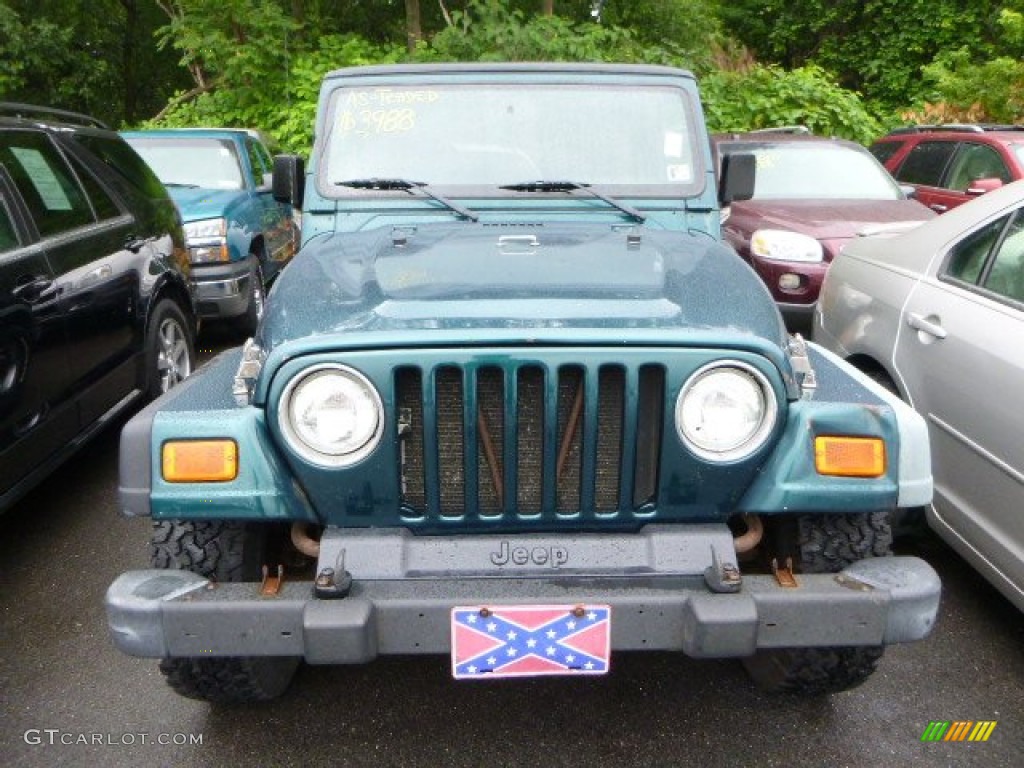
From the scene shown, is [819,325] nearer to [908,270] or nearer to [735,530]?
Answer: [908,270]

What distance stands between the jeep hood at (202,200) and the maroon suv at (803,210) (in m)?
3.63

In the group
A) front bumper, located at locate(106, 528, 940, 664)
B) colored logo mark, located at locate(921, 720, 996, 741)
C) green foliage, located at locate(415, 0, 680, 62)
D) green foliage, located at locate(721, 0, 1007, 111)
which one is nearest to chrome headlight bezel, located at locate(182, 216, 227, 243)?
front bumper, located at locate(106, 528, 940, 664)

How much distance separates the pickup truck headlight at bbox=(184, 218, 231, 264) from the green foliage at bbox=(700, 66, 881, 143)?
8.37 meters

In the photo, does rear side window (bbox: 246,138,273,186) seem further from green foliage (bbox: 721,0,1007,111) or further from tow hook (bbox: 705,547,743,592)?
green foliage (bbox: 721,0,1007,111)

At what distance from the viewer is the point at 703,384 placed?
2.10 m

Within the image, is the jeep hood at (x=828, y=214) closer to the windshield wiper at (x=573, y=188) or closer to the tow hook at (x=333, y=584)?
the windshield wiper at (x=573, y=188)

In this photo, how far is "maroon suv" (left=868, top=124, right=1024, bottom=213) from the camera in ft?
25.5

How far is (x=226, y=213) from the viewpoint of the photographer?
6602 millimetres

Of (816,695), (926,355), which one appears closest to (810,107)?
(926,355)

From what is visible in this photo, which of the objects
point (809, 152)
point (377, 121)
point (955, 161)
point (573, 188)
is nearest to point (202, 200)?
point (377, 121)

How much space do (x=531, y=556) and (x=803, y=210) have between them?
527 cm

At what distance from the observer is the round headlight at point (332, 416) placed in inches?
82.0

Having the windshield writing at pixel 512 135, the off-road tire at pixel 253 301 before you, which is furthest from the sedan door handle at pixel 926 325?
the off-road tire at pixel 253 301

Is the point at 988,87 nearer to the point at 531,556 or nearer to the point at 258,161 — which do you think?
the point at 258,161
